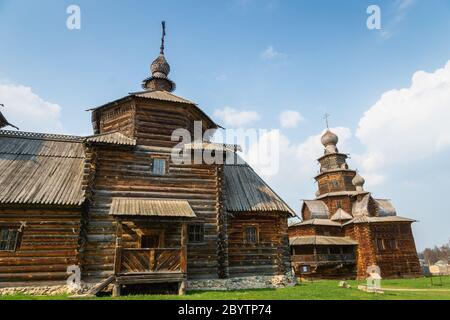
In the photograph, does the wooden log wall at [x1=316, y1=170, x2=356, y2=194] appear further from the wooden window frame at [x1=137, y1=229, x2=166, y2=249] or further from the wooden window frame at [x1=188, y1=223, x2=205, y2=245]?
the wooden window frame at [x1=137, y1=229, x2=166, y2=249]

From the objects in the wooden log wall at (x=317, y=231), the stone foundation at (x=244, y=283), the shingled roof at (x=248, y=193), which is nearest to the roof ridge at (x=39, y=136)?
the shingled roof at (x=248, y=193)

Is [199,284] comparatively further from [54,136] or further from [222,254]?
[54,136]

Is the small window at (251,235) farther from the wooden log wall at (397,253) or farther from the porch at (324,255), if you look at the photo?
the wooden log wall at (397,253)

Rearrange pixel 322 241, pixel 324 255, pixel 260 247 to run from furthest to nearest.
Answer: pixel 322 241 < pixel 324 255 < pixel 260 247

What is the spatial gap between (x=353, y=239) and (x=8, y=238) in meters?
29.1

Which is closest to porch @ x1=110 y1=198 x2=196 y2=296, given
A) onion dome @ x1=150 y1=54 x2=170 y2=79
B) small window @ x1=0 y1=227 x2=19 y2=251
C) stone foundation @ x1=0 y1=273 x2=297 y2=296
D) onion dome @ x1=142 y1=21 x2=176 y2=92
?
stone foundation @ x1=0 y1=273 x2=297 y2=296

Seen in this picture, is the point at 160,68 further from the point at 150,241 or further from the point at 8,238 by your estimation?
the point at 8,238

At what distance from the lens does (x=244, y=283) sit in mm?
14367

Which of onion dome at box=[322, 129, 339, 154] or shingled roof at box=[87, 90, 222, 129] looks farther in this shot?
onion dome at box=[322, 129, 339, 154]

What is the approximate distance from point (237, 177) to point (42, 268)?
37.5ft

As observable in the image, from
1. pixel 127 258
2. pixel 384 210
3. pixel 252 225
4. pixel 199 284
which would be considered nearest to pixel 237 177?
pixel 252 225

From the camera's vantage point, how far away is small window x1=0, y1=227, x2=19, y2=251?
12.1 meters

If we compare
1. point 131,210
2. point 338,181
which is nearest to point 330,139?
point 338,181

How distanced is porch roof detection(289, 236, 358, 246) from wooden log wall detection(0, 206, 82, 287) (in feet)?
69.6
